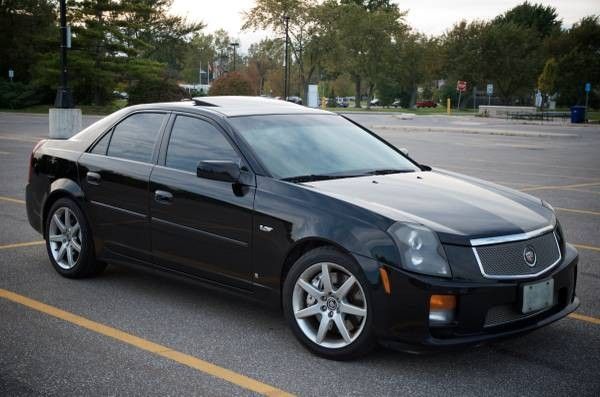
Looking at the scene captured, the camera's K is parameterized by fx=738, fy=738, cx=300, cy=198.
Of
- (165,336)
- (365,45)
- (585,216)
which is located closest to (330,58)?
(365,45)

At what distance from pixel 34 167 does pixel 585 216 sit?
699 cm

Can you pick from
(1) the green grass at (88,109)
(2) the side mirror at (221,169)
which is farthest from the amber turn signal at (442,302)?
(1) the green grass at (88,109)

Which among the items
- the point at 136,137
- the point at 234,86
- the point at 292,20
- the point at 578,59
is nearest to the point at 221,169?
the point at 136,137

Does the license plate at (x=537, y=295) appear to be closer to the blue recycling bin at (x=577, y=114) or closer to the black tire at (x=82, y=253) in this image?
the black tire at (x=82, y=253)

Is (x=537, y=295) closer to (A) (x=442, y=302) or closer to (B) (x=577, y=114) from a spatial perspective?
(A) (x=442, y=302)

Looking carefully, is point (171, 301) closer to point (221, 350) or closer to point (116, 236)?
point (116, 236)

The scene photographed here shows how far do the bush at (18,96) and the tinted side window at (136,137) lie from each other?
49.4 meters

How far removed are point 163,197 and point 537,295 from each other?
8.74 feet

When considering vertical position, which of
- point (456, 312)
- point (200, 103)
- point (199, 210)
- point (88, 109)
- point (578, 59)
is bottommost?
point (456, 312)

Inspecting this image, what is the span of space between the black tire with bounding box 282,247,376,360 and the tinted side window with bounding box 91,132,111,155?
235cm

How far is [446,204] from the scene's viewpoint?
4562 millimetres

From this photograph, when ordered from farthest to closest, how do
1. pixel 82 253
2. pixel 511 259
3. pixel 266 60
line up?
pixel 266 60 < pixel 82 253 < pixel 511 259

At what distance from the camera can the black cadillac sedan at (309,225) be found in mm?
4059

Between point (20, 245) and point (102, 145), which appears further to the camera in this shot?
point (20, 245)
